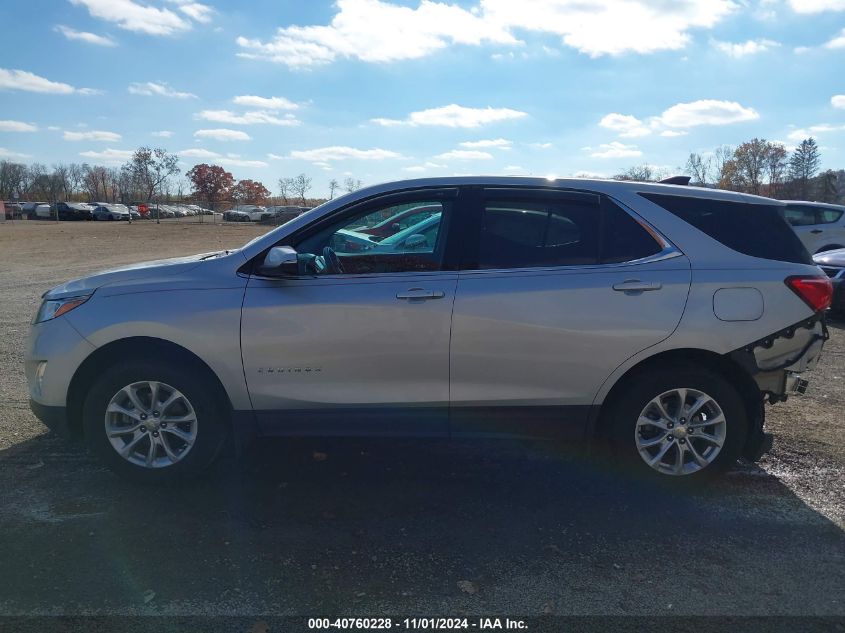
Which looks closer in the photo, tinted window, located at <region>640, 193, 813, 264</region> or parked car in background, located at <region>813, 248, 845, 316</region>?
tinted window, located at <region>640, 193, 813, 264</region>

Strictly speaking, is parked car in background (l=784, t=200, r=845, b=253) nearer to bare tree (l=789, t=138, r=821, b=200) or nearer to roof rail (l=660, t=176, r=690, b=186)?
roof rail (l=660, t=176, r=690, b=186)

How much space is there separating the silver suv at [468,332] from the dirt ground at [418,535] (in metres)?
0.36

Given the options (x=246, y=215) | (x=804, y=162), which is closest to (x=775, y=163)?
(x=804, y=162)

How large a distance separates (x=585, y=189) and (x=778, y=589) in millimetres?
2436

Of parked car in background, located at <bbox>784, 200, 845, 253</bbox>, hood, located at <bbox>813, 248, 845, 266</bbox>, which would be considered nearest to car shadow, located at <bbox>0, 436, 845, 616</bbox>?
hood, located at <bbox>813, 248, 845, 266</bbox>

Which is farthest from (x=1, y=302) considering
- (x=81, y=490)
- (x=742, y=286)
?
(x=742, y=286)

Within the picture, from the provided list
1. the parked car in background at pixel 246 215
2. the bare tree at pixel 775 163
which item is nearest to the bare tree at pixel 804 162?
the bare tree at pixel 775 163

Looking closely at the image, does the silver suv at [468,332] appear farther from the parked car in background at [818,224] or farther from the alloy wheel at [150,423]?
the parked car in background at [818,224]

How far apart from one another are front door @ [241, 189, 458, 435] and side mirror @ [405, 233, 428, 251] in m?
0.09

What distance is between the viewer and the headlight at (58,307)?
429 centimetres

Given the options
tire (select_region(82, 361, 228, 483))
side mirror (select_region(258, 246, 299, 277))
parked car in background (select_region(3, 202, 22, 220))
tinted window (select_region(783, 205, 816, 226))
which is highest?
parked car in background (select_region(3, 202, 22, 220))

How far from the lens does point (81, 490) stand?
14.2 feet

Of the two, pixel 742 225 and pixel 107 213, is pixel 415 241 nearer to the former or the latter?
pixel 742 225

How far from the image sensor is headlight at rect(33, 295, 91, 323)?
4.29 metres
